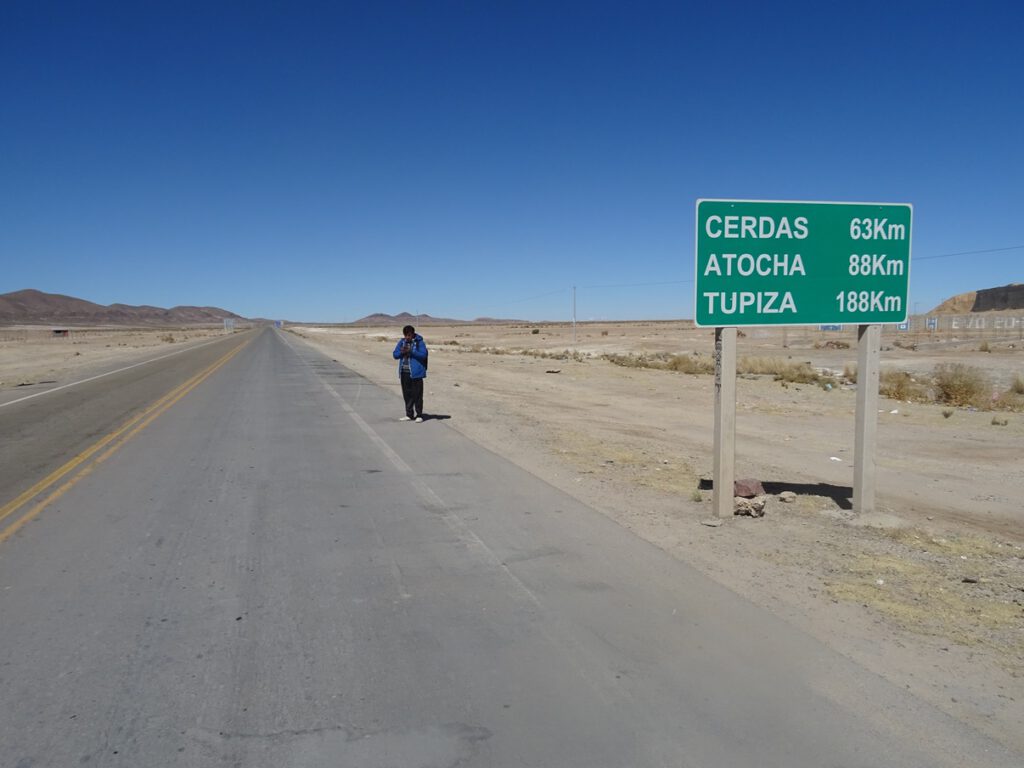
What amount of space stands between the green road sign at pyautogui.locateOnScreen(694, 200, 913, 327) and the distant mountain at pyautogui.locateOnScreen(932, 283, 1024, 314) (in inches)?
4826

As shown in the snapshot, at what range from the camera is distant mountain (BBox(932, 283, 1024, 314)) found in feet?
394

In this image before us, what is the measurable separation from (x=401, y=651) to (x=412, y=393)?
441 inches

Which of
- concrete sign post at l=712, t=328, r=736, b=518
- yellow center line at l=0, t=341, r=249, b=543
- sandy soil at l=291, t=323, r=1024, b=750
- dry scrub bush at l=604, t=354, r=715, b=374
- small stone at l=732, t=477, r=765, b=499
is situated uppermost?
concrete sign post at l=712, t=328, r=736, b=518

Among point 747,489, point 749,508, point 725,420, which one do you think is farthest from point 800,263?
point 749,508

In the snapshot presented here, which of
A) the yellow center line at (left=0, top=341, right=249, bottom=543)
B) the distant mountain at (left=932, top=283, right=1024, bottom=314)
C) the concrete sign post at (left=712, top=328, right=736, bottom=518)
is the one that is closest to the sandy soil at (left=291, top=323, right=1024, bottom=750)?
the concrete sign post at (left=712, top=328, right=736, bottom=518)

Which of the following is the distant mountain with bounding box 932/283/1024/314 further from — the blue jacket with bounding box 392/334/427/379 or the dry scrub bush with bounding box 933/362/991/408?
the blue jacket with bounding box 392/334/427/379

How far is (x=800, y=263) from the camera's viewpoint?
26.4 feet

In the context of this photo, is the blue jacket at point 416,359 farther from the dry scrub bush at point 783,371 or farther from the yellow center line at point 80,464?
the dry scrub bush at point 783,371

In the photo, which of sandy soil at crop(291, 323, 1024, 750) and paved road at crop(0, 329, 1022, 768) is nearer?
paved road at crop(0, 329, 1022, 768)

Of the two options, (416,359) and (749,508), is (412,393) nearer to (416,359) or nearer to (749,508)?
(416,359)

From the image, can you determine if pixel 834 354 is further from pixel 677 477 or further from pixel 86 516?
pixel 86 516

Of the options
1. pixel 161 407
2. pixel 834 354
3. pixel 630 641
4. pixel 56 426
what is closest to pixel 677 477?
pixel 630 641

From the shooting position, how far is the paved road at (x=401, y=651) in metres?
3.58

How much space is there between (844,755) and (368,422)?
12751mm
